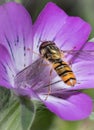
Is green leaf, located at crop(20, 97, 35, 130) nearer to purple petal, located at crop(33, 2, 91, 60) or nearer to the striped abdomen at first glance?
the striped abdomen

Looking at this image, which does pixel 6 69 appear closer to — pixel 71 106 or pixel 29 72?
pixel 29 72

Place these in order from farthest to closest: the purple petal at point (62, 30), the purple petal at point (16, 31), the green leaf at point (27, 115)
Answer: the purple petal at point (62, 30)
the purple petal at point (16, 31)
the green leaf at point (27, 115)

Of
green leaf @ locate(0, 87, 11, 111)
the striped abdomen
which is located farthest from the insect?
green leaf @ locate(0, 87, 11, 111)

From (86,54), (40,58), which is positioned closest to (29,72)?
(40,58)

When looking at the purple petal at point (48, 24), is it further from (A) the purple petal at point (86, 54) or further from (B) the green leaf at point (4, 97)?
(B) the green leaf at point (4, 97)

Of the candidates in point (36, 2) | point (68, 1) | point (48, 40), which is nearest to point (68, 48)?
point (48, 40)

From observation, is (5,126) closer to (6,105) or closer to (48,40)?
(6,105)

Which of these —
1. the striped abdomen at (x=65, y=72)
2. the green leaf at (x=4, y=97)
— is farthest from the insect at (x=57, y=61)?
the green leaf at (x=4, y=97)
